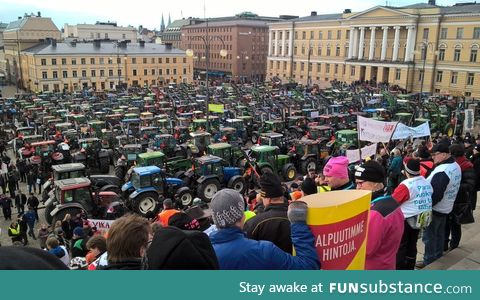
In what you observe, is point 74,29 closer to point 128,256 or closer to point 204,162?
point 204,162

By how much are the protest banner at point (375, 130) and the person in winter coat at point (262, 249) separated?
12.0m

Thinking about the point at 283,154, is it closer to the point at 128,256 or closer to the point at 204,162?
the point at 204,162

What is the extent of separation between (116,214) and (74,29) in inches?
4803

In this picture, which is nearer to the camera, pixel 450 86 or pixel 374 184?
pixel 374 184

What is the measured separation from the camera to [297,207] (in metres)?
3.17

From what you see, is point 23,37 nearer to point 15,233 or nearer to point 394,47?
point 394,47

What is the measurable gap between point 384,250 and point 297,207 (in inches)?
63.8

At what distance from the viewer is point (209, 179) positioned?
54.3 ft

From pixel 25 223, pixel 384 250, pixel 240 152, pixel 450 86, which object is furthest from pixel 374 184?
pixel 450 86

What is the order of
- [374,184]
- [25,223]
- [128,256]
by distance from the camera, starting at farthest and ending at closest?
[25,223] → [374,184] → [128,256]

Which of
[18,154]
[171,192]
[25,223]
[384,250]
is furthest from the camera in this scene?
[18,154]

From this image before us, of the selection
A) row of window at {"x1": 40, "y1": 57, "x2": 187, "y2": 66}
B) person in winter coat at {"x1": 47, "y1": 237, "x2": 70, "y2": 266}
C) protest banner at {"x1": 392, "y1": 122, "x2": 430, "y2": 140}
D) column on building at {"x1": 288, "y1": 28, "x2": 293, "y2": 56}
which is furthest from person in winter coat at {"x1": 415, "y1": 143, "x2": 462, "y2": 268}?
column on building at {"x1": 288, "y1": 28, "x2": 293, "y2": 56}

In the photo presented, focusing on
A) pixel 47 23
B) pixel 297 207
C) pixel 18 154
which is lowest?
pixel 18 154

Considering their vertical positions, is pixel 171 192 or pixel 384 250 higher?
pixel 384 250
